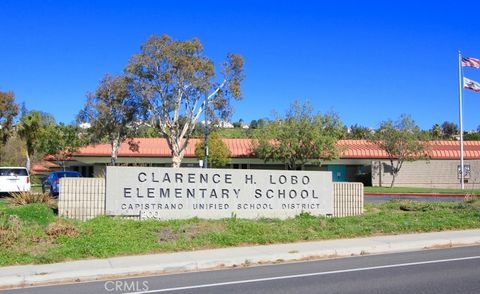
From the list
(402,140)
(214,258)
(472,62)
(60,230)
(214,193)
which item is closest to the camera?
(214,258)

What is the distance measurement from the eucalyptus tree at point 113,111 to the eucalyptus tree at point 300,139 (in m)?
11.7

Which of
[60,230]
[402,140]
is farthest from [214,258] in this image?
[402,140]

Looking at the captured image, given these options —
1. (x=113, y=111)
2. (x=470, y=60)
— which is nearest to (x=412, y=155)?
(x=470, y=60)

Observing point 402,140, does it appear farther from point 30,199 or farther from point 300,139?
point 30,199

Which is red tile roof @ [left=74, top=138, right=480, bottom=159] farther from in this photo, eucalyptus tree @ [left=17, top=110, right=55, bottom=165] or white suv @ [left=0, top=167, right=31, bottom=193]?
white suv @ [left=0, top=167, right=31, bottom=193]

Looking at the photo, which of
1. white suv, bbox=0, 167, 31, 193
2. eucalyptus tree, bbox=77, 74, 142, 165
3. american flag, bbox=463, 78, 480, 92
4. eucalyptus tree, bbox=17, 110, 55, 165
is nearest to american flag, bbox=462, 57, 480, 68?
american flag, bbox=463, 78, 480, 92

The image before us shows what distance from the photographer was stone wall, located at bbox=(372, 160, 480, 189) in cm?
5122

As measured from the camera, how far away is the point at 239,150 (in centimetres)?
5194

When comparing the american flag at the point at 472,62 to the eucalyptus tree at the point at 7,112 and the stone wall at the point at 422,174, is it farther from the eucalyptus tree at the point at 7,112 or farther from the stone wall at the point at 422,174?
the eucalyptus tree at the point at 7,112

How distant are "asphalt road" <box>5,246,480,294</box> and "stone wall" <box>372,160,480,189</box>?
40.7m

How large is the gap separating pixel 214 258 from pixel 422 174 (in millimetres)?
43956

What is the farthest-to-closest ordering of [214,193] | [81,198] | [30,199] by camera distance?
[30,199]
[214,193]
[81,198]

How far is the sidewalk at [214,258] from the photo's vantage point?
10.0 m

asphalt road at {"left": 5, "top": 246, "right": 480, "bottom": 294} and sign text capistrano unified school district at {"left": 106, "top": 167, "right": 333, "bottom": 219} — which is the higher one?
sign text capistrano unified school district at {"left": 106, "top": 167, "right": 333, "bottom": 219}
